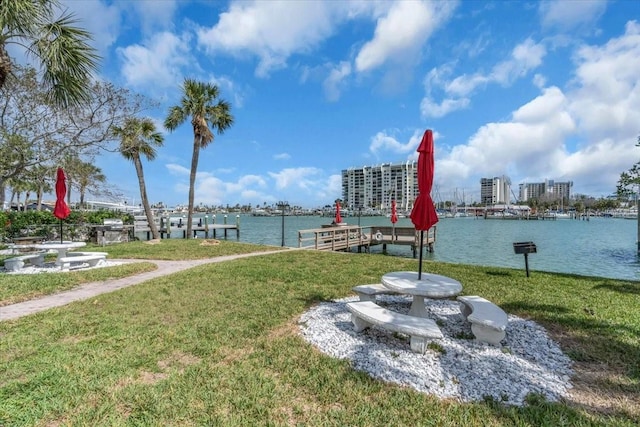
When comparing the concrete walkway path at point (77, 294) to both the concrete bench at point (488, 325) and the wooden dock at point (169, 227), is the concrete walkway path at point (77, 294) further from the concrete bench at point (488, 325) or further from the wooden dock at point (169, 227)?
the wooden dock at point (169, 227)

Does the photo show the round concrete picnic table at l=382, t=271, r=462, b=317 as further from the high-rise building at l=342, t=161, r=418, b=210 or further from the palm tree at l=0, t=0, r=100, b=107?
the high-rise building at l=342, t=161, r=418, b=210

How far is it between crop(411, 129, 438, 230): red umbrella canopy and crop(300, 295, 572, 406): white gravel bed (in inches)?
61.7

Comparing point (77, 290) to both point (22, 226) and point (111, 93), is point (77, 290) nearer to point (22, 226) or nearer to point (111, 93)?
point (111, 93)

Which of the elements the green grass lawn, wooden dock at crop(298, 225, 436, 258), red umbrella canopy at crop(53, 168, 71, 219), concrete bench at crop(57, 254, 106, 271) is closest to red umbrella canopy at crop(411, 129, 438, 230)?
→ the green grass lawn

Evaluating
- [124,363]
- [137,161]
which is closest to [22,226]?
[137,161]

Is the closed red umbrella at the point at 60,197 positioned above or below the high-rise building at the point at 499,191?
below

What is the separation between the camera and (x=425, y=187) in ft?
13.5

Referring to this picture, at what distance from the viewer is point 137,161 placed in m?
17.6

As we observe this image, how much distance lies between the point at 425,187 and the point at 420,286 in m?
1.31

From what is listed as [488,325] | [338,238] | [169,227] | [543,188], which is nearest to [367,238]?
[338,238]

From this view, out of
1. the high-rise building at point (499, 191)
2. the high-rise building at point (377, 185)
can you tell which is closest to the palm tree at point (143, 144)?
the high-rise building at point (377, 185)

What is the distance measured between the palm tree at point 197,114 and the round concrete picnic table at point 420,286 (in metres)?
17.2

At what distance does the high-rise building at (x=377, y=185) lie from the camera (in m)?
103

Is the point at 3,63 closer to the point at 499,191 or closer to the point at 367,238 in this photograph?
the point at 367,238
